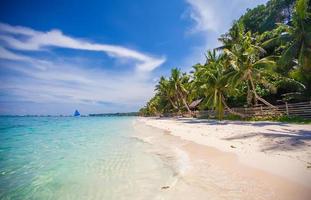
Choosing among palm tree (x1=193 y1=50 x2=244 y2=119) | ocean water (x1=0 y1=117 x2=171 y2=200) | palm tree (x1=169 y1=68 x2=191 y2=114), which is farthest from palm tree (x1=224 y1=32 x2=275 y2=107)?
palm tree (x1=169 y1=68 x2=191 y2=114)

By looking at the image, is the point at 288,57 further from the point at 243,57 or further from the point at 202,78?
the point at 202,78

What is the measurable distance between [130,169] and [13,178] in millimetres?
3647

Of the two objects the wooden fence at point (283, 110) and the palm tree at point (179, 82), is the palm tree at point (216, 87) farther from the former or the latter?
the palm tree at point (179, 82)

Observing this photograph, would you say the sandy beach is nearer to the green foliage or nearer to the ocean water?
the ocean water

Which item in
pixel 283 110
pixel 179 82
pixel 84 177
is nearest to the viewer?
pixel 84 177

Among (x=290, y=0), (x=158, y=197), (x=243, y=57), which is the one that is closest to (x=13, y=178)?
(x=158, y=197)

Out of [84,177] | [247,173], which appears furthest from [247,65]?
[84,177]

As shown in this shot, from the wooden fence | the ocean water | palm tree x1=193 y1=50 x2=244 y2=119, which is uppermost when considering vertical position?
palm tree x1=193 y1=50 x2=244 y2=119

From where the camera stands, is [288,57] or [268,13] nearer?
[288,57]

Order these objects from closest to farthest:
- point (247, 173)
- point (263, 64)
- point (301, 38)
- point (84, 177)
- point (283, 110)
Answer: point (247, 173) < point (84, 177) < point (301, 38) < point (283, 110) < point (263, 64)

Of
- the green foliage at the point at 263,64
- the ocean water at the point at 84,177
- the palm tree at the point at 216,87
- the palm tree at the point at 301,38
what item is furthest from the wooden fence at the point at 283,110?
the ocean water at the point at 84,177

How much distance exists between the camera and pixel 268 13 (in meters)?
37.2

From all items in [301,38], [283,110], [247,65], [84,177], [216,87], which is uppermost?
[301,38]

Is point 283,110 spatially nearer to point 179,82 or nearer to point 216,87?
point 216,87
